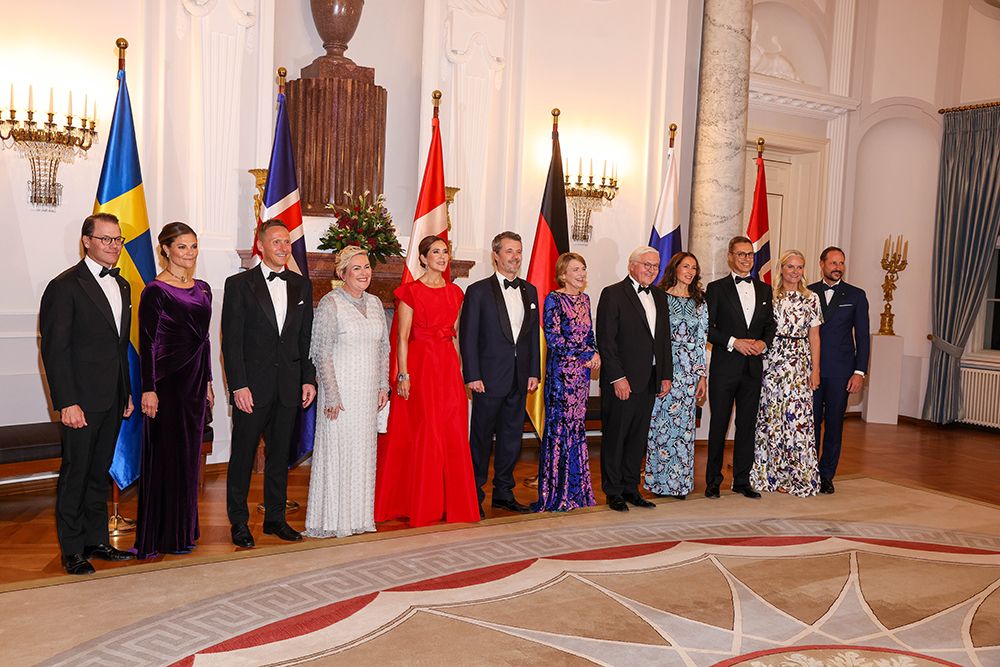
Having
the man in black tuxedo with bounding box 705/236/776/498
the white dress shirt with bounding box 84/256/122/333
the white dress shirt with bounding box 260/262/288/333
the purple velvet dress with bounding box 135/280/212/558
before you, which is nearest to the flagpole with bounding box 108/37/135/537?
the purple velvet dress with bounding box 135/280/212/558

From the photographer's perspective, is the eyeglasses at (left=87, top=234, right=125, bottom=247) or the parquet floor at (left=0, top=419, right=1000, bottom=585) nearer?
the eyeglasses at (left=87, top=234, right=125, bottom=247)

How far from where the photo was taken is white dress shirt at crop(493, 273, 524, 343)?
5.27 meters

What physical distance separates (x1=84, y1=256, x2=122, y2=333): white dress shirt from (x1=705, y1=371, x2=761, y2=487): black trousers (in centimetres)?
356

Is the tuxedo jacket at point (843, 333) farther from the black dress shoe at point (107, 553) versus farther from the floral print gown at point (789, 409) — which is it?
the black dress shoe at point (107, 553)

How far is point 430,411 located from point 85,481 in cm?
177

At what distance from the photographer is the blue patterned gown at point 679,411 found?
18.7 feet

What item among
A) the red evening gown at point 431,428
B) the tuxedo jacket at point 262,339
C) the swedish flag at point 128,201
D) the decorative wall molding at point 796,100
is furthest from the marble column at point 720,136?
the swedish flag at point 128,201

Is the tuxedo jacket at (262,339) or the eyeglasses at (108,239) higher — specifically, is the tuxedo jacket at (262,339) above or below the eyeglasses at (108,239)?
below

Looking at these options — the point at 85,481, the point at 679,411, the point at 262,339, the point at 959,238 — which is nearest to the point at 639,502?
the point at 679,411

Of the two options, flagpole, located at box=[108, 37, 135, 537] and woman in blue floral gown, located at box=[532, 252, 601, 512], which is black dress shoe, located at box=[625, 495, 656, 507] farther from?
flagpole, located at box=[108, 37, 135, 537]

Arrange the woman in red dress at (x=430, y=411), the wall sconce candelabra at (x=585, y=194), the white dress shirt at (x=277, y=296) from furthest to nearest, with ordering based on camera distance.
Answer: the wall sconce candelabra at (x=585, y=194) < the woman in red dress at (x=430, y=411) < the white dress shirt at (x=277, y=296)

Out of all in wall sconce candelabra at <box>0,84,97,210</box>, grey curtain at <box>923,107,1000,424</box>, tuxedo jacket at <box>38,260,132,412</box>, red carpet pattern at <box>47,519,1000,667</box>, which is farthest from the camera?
grey curtain at <box>923,107,1000,424</box>

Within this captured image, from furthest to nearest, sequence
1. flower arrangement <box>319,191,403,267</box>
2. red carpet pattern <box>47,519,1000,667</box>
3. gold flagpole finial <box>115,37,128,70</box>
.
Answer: flower arrangement <box>319,191,403,267</box>, gold flagpole finial <box>115,37,128,70</box>, red carpet pattern <box>47,519,1000,667</box>

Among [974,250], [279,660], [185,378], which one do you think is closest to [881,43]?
[974,250]
